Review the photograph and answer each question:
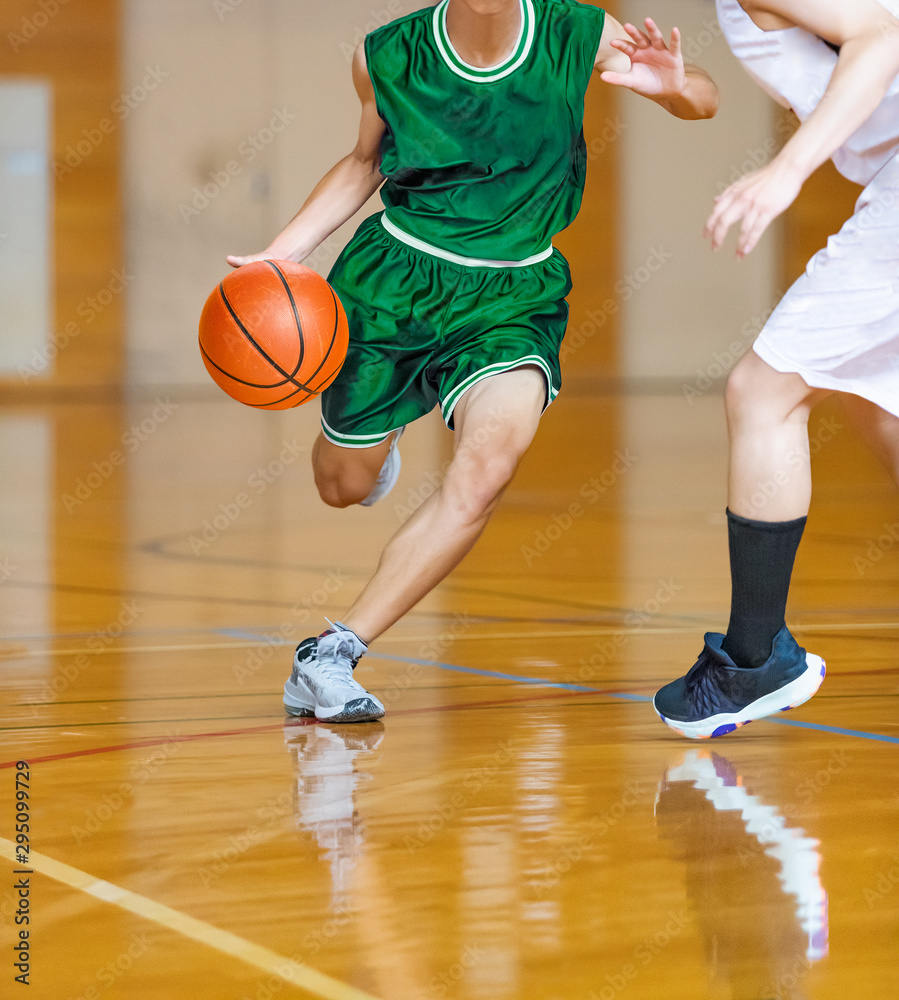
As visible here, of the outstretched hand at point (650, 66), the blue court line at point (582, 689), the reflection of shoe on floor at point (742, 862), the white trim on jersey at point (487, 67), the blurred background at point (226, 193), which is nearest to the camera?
the reflection of shoe on floor at point (742, 862)

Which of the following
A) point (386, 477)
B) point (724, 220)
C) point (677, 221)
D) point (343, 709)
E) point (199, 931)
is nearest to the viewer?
point (199, 931)

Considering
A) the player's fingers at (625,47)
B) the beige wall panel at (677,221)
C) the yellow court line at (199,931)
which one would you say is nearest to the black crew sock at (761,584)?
the player's fingers at (625,47)

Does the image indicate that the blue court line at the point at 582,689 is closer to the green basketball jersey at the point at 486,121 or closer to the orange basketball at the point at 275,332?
the orange basketball at the point at 275,332

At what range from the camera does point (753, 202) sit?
212 cm

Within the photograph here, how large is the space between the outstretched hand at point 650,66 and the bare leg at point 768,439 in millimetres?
700

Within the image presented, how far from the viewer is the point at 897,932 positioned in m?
1.57

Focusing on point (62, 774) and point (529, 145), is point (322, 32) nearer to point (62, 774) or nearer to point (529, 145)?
point (529, 145)

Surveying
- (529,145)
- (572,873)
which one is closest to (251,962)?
(572,873)

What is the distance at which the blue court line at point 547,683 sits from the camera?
255 centimetres

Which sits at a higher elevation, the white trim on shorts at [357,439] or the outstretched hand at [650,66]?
the outstretched hand at [650,66]

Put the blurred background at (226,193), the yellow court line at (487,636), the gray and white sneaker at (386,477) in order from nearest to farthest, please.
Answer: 1. the yellow court line at (487,636)
2. the gray and white sneaker at (386,477)
3. the blurred background at (226,193)

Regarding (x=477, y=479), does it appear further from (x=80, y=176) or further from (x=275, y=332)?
(x=80, y=176)

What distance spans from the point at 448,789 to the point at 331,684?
56cm

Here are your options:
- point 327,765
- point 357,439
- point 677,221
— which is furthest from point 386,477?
point 677,221
